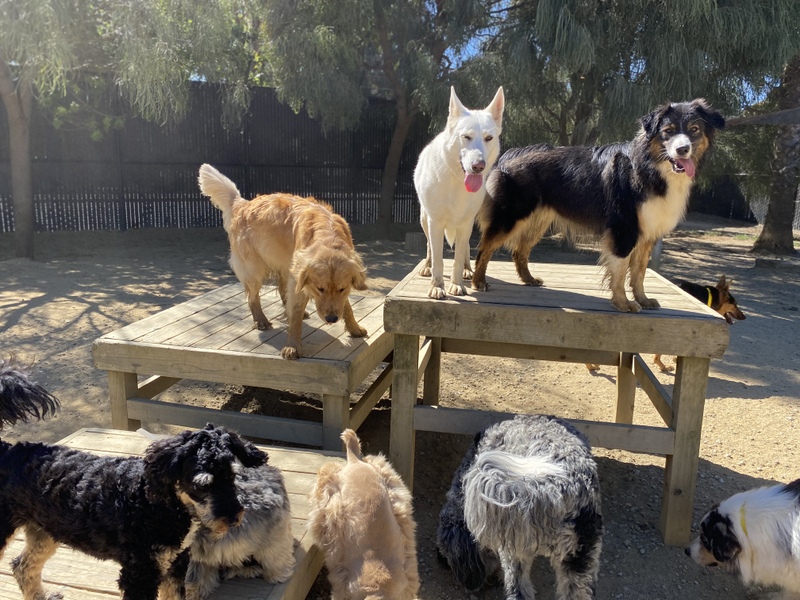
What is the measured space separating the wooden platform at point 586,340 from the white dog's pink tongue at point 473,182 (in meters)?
0.64

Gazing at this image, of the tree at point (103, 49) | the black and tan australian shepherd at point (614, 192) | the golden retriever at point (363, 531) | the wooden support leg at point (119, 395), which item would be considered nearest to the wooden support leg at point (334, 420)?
the golden retriever at point (363, 531)

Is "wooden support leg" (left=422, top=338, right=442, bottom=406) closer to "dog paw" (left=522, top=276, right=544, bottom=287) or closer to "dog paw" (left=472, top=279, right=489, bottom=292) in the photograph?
"dog paw" (left=522, top=276, right=544, bottom=287)

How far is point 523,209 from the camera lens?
146 inches

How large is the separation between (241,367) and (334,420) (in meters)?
0.69

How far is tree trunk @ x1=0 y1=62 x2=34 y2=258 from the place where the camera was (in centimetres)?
965

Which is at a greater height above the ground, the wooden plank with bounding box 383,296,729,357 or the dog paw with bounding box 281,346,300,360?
the wooden plank with bounding box 383,296,729,357

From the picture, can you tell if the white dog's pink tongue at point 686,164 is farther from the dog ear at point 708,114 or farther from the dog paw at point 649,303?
the dog paw at point 649,303

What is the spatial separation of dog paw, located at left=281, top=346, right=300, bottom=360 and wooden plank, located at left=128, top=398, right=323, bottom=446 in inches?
16.9

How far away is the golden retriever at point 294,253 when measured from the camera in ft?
10.8

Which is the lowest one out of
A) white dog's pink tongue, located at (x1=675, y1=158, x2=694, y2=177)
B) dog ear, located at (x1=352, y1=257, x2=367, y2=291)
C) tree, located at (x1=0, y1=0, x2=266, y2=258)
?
dog ear, located at (x1=352, y1=257, x2=367, y2=291)

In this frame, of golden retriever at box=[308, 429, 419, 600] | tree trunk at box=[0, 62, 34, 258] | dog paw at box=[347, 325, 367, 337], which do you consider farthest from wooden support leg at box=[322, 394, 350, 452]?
tree trunk at box=[0, 62, 34, 258]

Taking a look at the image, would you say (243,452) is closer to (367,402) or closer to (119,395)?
(367,402)

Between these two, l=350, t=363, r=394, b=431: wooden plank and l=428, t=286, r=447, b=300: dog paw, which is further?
l=350, t=363, r=394, b=431: wooden plank

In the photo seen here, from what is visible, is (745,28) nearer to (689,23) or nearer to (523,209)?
(689,23)
